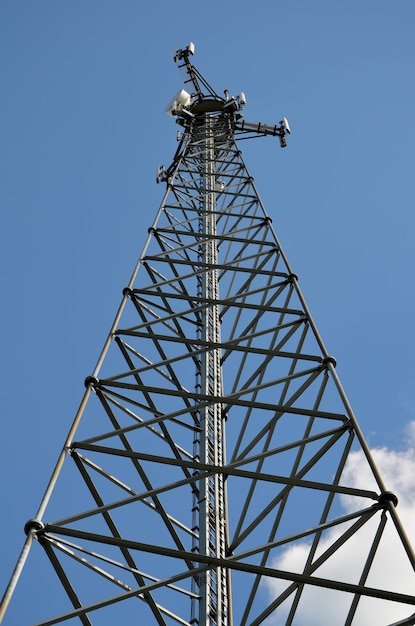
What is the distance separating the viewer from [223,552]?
7.75m

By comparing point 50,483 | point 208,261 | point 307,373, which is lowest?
point 50,483

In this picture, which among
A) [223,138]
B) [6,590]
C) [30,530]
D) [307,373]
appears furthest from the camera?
[223,138]

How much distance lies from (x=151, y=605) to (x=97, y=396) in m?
2.54

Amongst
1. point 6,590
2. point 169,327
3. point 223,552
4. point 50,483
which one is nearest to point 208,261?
point 169,327

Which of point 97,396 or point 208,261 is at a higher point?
point 208,261

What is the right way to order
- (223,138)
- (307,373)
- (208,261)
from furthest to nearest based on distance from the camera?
(223,138) < (208,261) < (307,373)

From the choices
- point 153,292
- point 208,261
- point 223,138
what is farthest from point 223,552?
point 223,138

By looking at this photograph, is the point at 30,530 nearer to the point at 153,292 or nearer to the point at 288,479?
the point at 288,479

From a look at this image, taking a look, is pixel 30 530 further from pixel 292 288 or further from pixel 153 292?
pixel 292 288

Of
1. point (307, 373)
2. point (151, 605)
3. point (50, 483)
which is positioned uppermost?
point (307, 373)

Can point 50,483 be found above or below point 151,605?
above

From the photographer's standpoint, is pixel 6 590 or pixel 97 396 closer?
pixel 6 590

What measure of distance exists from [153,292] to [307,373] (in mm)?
2888

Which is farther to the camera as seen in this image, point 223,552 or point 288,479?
point 223,552
